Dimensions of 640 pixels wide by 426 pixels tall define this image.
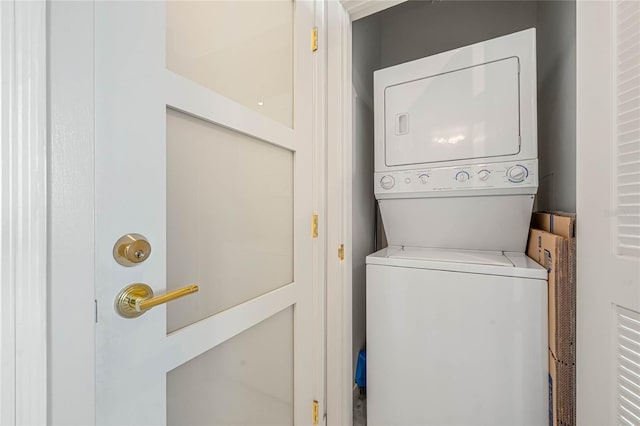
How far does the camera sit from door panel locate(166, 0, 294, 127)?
26.7 inches

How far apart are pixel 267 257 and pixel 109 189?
56cm

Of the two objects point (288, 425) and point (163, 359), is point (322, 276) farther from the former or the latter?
point (163, 359)

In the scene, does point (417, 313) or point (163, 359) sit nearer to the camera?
point (163, 359)

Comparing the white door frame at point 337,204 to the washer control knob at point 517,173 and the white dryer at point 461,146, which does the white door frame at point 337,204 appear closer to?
the white dryer at point 461,146

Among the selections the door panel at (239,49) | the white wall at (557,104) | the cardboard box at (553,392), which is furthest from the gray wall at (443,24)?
the cardboard box at (553,392)

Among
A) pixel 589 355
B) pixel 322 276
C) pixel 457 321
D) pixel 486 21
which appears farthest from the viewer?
pixel 486 21

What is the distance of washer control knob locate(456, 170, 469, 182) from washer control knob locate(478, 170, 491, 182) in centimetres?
5

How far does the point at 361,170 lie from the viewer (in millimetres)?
1745

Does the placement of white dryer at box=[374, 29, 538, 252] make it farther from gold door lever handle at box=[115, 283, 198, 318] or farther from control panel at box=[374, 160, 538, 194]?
gold door lever handle at box=[115, 283, 198, 318]

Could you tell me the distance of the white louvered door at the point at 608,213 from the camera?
2.38ft

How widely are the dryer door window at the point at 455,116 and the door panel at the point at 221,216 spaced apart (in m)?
0.75

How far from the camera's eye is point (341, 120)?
4.29 ft

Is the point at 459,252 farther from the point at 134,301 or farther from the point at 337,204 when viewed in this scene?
the point at 134,301

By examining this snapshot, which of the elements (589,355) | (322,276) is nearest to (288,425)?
(322,276)
